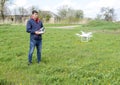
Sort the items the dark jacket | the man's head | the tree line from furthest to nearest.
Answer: the tree line → the dark jacket → the man's head

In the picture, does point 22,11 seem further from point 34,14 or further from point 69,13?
point 34,14

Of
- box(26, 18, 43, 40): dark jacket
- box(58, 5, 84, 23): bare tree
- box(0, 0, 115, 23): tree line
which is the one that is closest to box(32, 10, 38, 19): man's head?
box(26, 18, 43, 40): dark jacket

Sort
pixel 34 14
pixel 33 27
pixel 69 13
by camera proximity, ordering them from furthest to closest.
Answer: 1. pixel 69 13
2. pixel 33 27
3. pixel 34 14

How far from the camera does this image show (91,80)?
780cm

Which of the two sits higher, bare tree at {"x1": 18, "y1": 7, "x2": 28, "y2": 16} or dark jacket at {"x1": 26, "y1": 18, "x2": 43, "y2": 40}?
bare tree at {"x1": 18, "y1": 7, "x2": 28, "y2": 16}

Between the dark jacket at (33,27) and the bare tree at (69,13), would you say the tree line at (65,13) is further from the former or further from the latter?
the dark jacket at (33,27)

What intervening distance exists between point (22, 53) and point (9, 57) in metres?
1.26

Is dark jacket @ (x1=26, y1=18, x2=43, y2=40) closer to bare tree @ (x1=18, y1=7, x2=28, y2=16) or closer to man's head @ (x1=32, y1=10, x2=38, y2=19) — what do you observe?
man's head @ (x1=32, y1=10, x2=38, y2=19)

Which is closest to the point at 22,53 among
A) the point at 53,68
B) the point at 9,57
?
the point at 9,57

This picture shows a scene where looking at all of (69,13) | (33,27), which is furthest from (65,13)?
(33,27)

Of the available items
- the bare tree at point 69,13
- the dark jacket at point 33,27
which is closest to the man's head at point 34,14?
the dark jacket at point 33,27

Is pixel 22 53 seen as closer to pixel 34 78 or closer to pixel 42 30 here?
pixel 42 30

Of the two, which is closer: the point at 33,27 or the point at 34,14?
the point at 34,14

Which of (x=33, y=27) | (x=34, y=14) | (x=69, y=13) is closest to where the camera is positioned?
(x=34, y=14)
